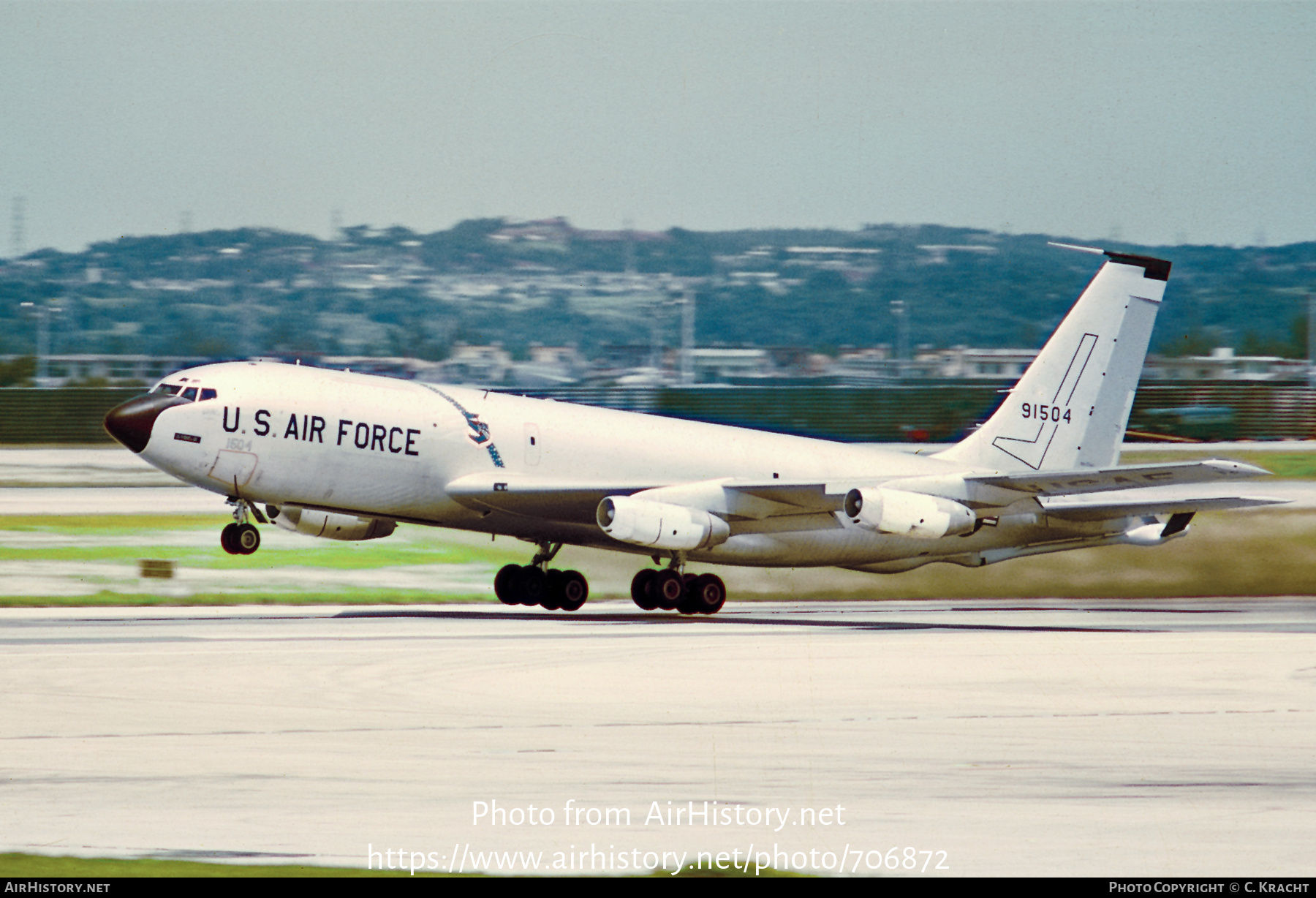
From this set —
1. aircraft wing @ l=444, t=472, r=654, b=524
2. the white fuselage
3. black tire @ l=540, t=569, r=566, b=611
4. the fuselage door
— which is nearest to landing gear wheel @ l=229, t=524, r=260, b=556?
the white fuselage

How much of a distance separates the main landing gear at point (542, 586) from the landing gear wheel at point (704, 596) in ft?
8.47

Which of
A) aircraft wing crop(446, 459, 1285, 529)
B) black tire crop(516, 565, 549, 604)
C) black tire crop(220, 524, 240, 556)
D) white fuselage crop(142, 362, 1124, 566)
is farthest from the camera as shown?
black tire crop(516, 565, 549, 604)

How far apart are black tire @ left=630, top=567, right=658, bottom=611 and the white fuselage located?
577 mm

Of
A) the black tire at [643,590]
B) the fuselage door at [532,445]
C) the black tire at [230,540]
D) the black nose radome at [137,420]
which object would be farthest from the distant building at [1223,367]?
A: the black nose radome at [137,420]

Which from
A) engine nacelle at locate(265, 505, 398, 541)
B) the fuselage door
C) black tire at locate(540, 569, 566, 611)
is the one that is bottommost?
black tire at locate(540, 569, 566, 611)

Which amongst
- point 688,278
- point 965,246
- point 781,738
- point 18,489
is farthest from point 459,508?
point 688,278

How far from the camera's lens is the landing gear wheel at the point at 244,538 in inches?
1114

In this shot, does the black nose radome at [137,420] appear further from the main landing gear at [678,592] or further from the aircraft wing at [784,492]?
the main landing gear at [678,592]

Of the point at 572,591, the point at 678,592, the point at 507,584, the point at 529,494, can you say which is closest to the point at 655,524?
the point at 678,592

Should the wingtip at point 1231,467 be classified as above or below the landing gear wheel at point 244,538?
above

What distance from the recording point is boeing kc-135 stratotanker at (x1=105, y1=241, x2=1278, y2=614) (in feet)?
96.8

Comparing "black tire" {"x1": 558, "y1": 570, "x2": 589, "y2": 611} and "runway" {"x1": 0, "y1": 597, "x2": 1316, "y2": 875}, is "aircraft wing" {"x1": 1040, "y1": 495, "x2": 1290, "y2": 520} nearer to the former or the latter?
"runway" {"x1": 0, "y1": 597, "x2": 1316, "y2": 875}

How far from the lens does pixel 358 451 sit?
3005 cm

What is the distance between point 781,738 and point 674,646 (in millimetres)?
8911
